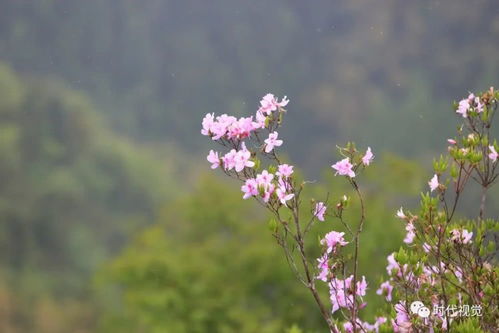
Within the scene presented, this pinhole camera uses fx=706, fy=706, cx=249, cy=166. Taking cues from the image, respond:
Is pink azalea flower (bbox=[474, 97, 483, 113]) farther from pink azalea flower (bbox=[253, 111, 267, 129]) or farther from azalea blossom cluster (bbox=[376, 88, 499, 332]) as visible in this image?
pink azalea flower (bbox=[253, 111, 267, 129])

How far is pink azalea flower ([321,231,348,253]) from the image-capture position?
3.01m

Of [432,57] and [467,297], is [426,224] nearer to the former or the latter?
[467,297]

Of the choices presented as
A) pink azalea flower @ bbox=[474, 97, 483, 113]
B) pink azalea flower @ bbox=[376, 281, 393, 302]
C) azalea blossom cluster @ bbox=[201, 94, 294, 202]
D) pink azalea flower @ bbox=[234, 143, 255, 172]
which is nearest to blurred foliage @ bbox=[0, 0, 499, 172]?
pink azalea flower @ bbox=[376, 281, 393, 302]

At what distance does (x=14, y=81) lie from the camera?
50.0 metres

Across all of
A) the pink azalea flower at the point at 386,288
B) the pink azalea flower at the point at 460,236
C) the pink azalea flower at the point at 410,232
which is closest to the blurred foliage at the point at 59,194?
the pink azalea flower at the point at 386,288

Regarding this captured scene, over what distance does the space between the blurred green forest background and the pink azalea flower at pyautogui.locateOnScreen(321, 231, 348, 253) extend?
16.1 m

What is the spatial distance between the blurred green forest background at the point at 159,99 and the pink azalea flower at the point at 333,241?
52.9 ft

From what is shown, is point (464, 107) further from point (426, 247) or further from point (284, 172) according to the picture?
point (284, 172)

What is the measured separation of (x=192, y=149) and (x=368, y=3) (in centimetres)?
2049

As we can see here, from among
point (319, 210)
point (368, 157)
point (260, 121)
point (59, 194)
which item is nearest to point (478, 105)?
point (368, 157)

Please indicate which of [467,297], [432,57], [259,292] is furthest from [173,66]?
[467,297]

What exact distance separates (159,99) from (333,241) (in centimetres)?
5921

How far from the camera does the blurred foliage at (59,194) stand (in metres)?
37.9

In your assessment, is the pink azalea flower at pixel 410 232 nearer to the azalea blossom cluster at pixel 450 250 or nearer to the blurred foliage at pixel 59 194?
the azalea blossom cluster at pixel 450 250
